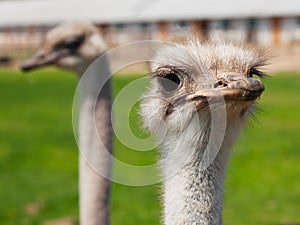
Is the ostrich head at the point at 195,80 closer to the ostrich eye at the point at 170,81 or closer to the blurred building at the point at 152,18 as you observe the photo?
the ostrich eye at the point at 170,81

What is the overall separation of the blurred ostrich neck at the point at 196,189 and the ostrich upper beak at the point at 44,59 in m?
2.51

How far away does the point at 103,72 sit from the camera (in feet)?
15.3

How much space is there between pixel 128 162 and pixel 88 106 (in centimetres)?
575

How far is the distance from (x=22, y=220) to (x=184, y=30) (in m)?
5.57

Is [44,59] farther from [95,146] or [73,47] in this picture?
[95,146]

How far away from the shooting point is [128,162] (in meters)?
10.4

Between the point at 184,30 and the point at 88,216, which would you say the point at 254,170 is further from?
the point at 184,30

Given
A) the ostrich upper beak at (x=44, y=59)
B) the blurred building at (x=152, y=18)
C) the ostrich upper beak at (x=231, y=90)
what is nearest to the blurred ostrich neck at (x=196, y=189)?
the ostrich upper beak at (x=231, y=90)

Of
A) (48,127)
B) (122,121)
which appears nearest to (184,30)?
(122,121)

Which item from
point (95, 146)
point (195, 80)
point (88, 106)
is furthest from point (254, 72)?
point (88, 106)

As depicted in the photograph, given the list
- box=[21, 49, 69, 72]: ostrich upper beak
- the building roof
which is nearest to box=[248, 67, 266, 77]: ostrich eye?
box=[21, 49, 69, 72]: ostrich upper beak

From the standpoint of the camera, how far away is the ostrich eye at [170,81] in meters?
2.78

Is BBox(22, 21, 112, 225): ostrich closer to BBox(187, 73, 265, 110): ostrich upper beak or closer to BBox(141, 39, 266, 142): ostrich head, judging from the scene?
BBox(141, 39, 266, 142): ostrich head

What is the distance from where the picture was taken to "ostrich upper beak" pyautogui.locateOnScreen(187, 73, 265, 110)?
256 cm
